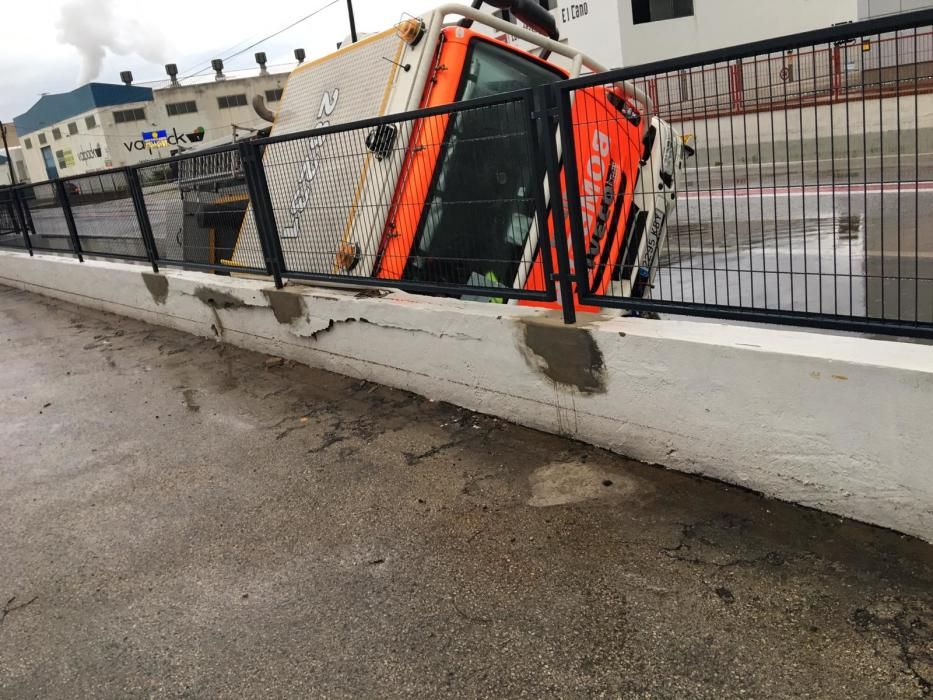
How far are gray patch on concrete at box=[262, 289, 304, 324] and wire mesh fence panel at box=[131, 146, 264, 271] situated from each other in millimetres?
402

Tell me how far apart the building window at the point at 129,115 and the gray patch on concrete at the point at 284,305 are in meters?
67.7

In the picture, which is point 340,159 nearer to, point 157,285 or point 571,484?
point 571,484

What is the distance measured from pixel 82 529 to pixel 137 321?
5370 millimetres

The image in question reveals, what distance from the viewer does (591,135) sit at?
470cm

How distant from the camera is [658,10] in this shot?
1066 inches

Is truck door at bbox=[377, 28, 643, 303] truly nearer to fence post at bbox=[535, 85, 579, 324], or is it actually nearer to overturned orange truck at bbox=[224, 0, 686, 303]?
overturned orange truck at bbox=[224, 0, 686, 303]

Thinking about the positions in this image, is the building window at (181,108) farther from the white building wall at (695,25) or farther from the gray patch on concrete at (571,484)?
the gray patch on concrete at (571,484)

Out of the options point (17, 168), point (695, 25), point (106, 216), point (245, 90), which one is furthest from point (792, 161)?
point (17, 168)

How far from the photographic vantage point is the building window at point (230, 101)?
7075 centimetres

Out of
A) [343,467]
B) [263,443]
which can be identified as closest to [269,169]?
[263,443]

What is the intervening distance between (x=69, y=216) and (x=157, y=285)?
2.94 metres

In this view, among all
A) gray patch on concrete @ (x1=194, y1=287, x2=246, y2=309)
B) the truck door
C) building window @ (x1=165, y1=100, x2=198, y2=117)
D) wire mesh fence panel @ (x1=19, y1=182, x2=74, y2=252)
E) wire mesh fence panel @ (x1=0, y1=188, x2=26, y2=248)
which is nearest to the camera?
the truck door

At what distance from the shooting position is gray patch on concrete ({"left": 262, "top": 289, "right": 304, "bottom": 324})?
5.59 meters

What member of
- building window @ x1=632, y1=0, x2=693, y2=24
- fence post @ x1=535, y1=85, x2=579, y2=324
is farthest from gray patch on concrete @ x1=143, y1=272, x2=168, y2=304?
building window @ x1=632, y1=0, x2=693, y2=24
